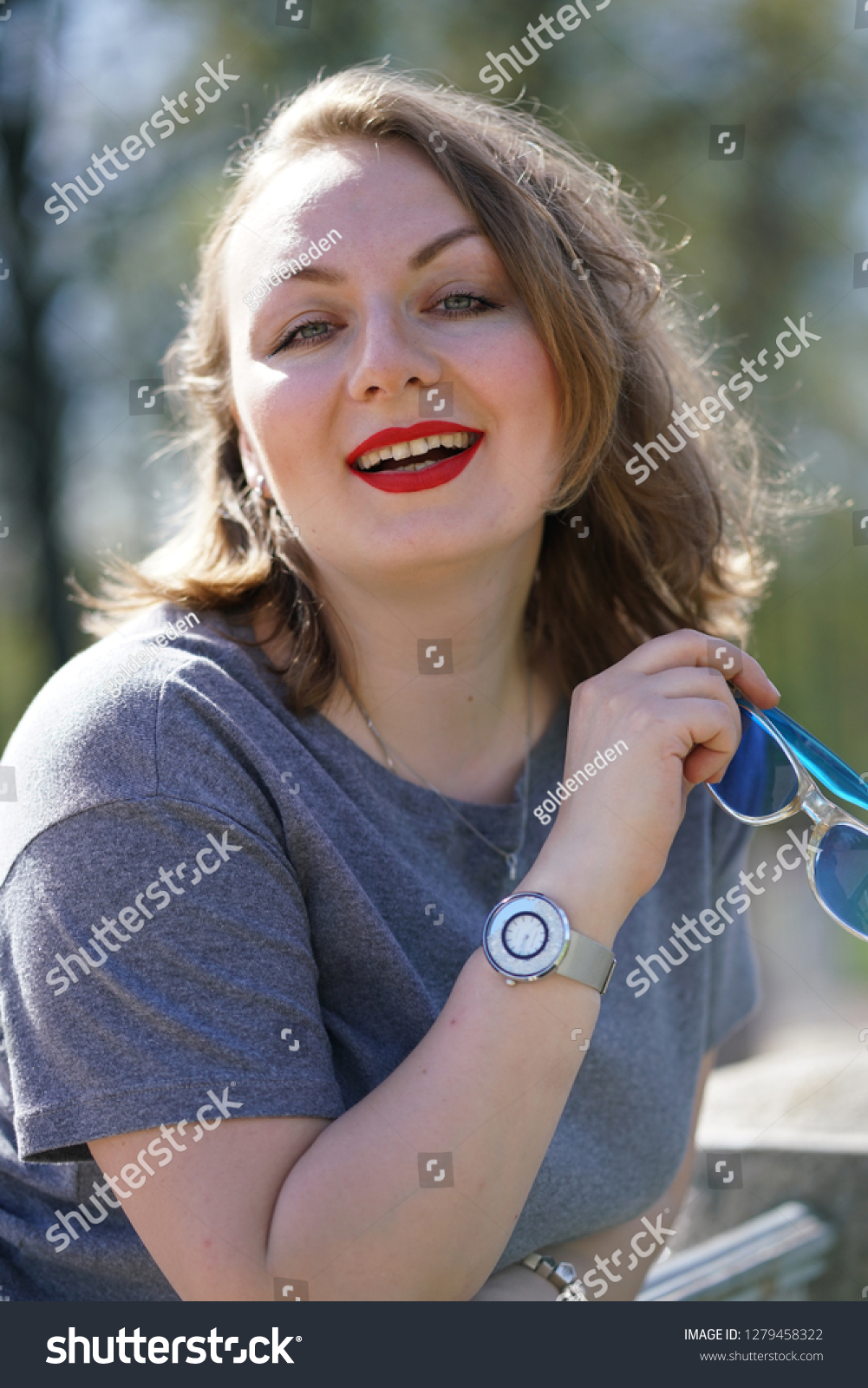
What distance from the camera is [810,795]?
1428 millimetres

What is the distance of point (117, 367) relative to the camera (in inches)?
265

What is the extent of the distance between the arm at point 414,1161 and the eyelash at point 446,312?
2.39 ft

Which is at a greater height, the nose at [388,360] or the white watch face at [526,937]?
the nose at [388,360]

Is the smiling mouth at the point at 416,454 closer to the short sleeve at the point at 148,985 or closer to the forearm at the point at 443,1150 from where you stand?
the short sleeve at the point at 148,985

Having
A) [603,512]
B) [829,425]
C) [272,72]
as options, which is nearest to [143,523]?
[272,72]

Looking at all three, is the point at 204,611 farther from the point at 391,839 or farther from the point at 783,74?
the point at 783,74

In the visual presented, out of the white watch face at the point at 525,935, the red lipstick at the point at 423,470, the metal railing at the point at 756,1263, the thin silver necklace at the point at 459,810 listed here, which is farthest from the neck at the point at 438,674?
the metal railing at the point at 756,1263

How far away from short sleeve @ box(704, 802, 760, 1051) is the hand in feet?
2.36

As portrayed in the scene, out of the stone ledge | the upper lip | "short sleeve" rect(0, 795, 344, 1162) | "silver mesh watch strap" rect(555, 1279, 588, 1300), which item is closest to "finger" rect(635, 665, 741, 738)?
the upper lip

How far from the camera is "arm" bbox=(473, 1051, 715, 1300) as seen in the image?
5.27 ft

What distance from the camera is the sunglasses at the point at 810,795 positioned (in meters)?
1.39

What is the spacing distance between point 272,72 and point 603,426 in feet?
19.6

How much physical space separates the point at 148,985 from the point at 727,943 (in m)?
1.30

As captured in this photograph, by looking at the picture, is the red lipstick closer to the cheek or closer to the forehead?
the cheek
